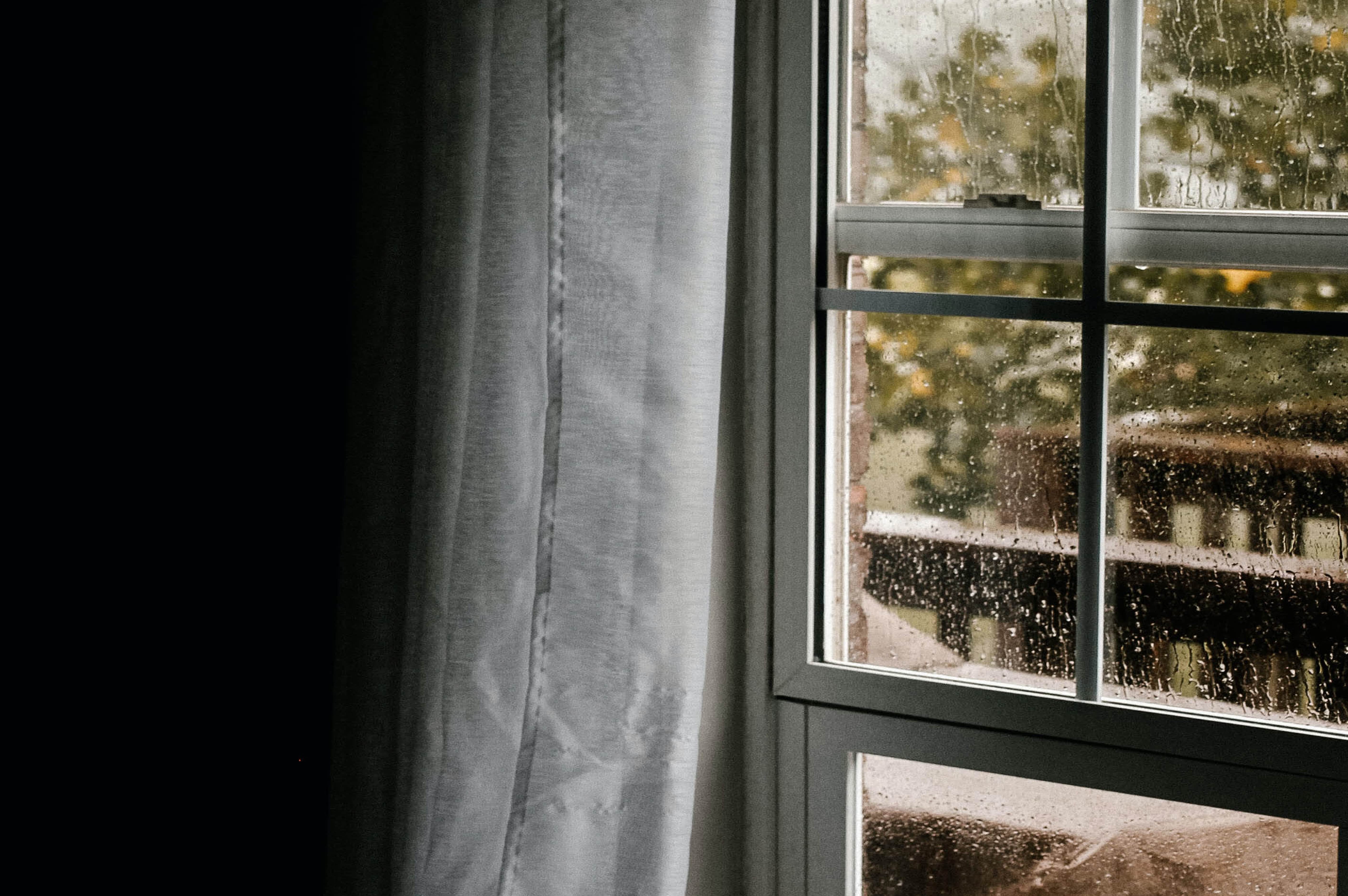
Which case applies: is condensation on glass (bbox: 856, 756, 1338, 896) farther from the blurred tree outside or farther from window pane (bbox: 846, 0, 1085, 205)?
window pane (bbox: 846, 0, 1085, 205)

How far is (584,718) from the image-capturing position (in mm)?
770

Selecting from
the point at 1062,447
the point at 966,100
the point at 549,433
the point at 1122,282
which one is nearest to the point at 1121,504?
the point at 1062,447

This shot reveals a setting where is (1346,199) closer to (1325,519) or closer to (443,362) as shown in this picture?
(1325,519)

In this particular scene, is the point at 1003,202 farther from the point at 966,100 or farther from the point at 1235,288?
the point at 1235,288

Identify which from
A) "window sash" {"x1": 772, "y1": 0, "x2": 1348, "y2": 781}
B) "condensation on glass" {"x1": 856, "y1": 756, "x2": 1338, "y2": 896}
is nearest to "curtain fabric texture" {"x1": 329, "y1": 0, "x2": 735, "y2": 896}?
"window sash" {"x1": 772, "y1": 0, "x2": 1348, "y2": 781}

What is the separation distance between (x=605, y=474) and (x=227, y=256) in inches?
12.1

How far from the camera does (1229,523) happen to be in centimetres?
106

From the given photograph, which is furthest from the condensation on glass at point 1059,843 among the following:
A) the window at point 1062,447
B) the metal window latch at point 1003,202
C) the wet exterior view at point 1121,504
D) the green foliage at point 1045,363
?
the metal window latch at point 1003,202

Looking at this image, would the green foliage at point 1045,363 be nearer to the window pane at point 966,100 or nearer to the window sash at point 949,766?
the window pane at point 966,100

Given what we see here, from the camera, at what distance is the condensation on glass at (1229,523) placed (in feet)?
3.38

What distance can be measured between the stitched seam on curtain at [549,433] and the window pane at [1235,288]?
24.4 inches

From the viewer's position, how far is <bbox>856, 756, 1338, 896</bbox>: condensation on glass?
106 cm

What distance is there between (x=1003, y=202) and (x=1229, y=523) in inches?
15.3

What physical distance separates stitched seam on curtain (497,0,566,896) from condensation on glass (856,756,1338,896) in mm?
555
